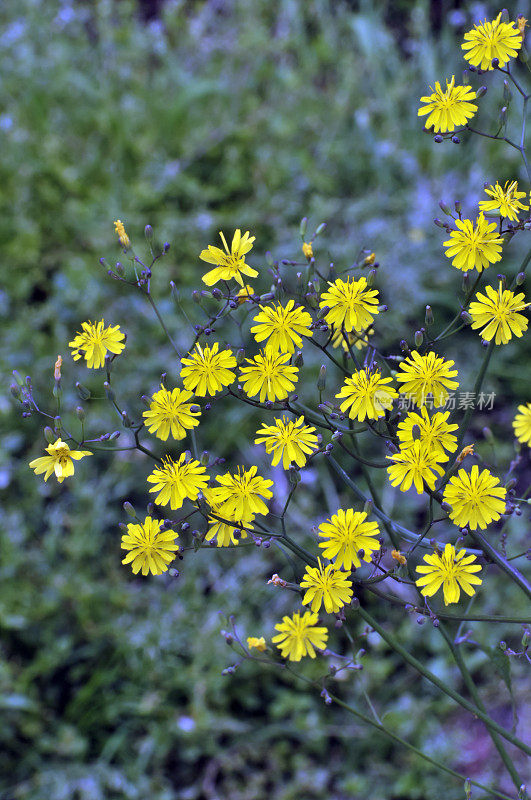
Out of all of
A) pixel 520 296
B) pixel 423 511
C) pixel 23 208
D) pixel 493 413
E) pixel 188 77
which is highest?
pixel 188 77

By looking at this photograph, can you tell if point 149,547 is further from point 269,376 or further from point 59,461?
point 269,376

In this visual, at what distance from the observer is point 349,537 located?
1111 mm

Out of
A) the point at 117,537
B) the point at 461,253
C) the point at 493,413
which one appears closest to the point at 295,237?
the point at 493,413

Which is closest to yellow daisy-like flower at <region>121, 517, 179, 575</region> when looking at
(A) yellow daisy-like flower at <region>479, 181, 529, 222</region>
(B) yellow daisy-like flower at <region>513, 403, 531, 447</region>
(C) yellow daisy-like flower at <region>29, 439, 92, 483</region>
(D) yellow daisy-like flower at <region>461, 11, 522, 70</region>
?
(C) yellow daisy-like flower at <region>29, 439, 92, 483</region>

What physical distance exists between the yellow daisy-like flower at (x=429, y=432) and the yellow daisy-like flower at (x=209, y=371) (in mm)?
272

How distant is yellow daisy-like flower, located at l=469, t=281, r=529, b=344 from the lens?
115cm

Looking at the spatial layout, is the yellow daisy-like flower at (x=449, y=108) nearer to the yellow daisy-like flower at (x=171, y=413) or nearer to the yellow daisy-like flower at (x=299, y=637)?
the yellow daisy-like flower at (x=171, y=413)

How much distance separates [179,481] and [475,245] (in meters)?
0.60

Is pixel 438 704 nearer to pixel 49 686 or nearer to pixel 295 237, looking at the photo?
pixel 49 686

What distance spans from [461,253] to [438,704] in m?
1.92

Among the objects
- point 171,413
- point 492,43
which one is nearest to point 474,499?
point 171,413

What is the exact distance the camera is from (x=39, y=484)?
2.98 m

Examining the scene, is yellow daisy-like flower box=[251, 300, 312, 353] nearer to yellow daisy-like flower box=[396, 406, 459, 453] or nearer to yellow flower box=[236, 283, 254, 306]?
→ yellow flower box=[236, 283, 254, 306]

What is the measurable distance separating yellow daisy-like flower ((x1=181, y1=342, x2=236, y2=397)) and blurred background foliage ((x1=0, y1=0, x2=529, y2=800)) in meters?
0.49
